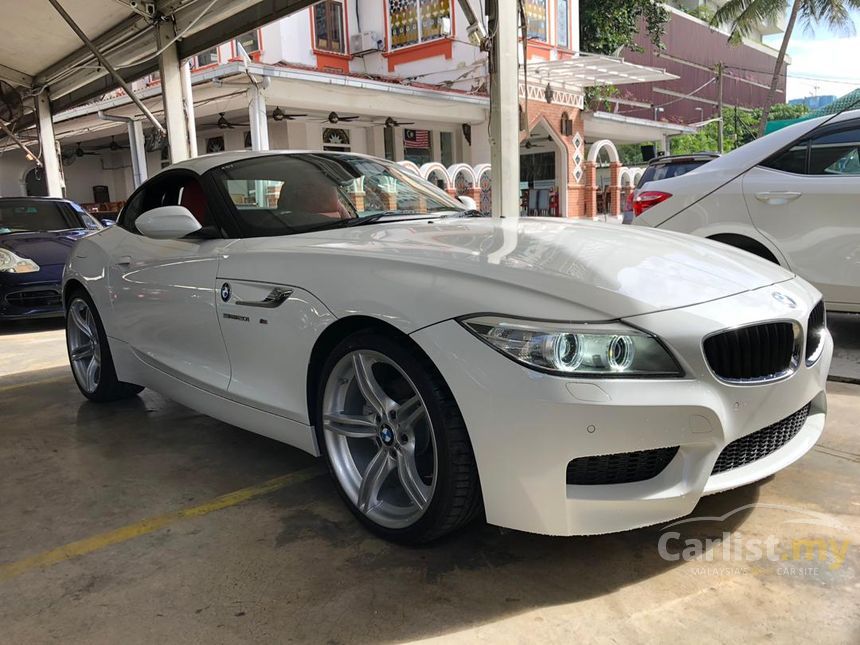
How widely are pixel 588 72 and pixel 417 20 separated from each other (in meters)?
4.70

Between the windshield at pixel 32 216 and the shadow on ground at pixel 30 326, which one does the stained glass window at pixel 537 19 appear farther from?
the shadow on ground at pixel 30 326

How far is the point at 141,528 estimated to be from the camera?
2869 millimetres

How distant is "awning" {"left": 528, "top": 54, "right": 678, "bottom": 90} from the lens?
17.7m

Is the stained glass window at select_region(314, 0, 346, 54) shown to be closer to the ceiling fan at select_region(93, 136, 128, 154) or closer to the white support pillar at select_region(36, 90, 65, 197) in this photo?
the ceiling fan at select_region(93, 136, 128, 154)

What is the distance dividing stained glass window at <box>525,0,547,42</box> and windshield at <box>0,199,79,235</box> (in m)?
13.6

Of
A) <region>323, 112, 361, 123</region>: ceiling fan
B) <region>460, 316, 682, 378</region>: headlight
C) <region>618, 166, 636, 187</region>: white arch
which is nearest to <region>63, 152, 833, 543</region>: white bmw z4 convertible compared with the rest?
<region>460, 316, 682, 378</region>: headlight

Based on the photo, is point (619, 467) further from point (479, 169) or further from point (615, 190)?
point (615, 190)

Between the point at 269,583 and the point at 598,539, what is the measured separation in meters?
1.17

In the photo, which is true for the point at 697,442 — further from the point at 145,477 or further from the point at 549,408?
the point at 145,477

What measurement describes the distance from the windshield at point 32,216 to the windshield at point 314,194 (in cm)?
625

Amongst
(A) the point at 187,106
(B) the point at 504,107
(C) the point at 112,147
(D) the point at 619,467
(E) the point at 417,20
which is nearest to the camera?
(D) the point at 619,467

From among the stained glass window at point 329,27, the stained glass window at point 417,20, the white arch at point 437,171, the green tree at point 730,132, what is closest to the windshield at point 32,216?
the white arch at point 437,171

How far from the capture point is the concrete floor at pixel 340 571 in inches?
84.0

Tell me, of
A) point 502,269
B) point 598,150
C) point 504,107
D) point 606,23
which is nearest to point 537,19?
point 598,150
